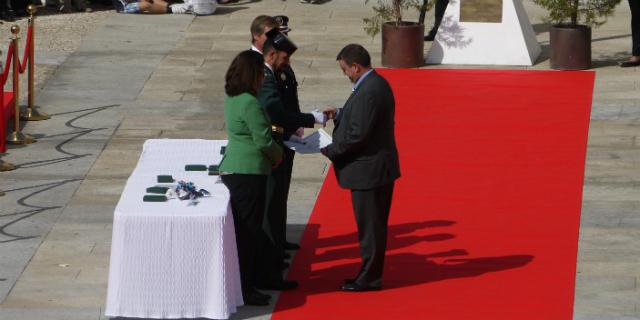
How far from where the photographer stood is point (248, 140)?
9859 mm

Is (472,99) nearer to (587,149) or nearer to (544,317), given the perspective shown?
(587,149)

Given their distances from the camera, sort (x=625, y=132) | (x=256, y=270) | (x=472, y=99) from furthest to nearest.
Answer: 1. (x=472, y=99)
2. (x=625, y=132)
3. (x=256, y=270)

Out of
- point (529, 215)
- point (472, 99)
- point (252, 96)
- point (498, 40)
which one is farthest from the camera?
point (498, 40)

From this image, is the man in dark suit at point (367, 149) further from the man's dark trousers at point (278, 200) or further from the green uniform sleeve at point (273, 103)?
the man's dark trousers at point (278, 200)

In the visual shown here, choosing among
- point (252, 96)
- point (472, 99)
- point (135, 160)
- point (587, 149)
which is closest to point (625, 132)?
point (587, 149)

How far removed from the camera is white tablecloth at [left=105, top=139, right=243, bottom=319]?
376 inches

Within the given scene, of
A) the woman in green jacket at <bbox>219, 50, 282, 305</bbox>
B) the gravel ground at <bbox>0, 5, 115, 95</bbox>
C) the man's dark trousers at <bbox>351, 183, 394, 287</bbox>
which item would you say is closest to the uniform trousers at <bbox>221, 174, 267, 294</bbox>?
the woman in green jacket at <bbox>219, 50, 282, 305</bbox>

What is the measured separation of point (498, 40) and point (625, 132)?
3.61 metres

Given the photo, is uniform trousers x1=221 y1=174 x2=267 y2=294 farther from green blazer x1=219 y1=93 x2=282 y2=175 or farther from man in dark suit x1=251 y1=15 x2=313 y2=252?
man in dark suit x1=251 y1=15 x2=313 y2=252

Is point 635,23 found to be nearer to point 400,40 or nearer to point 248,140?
point 400,40

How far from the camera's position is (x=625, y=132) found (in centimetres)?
1498

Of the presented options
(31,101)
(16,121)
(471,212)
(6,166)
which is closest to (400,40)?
(31,101)

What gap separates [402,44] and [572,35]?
2258 mm

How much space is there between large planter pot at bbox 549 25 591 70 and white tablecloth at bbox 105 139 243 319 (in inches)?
353
